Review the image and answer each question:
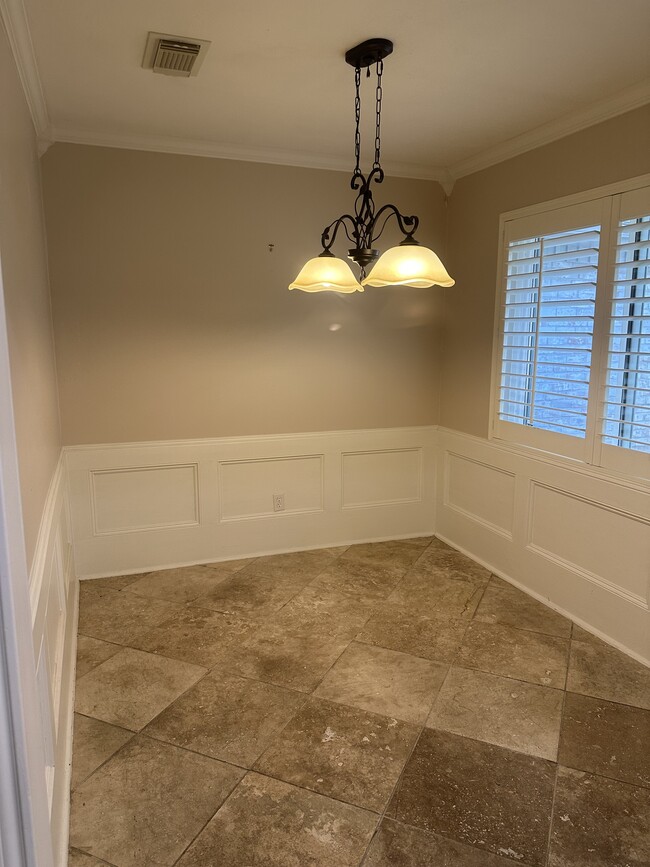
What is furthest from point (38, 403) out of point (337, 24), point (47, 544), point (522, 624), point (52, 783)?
point (522, 624)

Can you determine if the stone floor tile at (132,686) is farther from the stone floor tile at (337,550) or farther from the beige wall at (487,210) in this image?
the beige wall at (487,210)

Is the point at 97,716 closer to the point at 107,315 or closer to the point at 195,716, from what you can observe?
the point at 195,716

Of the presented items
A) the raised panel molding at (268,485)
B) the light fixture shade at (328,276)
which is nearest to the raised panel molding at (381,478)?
the raised panel molding at (268,485)

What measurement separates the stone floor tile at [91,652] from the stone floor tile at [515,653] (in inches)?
67.6

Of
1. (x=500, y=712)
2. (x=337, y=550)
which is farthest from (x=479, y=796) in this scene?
(x=337, y=550)

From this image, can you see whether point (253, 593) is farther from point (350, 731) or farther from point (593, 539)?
point (593, 539)

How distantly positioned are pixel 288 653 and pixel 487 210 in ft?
9.68

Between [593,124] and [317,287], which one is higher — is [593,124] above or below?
above

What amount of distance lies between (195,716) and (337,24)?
2739mm

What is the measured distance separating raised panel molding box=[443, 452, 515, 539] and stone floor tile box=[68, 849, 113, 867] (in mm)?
2796

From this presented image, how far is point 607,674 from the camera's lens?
8.90 feet

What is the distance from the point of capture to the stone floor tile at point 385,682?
2486 millimetres

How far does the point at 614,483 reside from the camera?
2.92 metres

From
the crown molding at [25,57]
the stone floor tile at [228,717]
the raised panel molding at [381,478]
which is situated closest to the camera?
the crown molding at [25,57]
